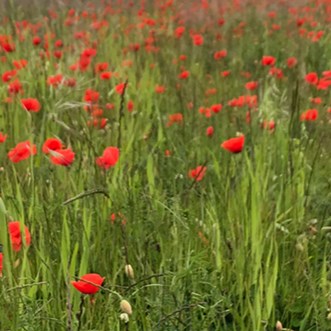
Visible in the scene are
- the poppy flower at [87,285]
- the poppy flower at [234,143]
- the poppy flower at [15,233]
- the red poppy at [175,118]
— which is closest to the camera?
the poppy flower at [87,285]

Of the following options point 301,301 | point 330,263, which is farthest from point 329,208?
point 301,301

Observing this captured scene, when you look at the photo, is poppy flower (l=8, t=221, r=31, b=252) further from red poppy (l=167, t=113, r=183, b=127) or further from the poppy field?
red poppy (l=167, t=113, r=183, b=127)

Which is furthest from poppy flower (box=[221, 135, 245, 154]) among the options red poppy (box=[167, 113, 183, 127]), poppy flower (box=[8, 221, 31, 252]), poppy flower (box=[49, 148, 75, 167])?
red poppy (box=[167, 113, 183, 127])

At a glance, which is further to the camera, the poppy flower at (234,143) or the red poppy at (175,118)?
the red poppy at (175,118)

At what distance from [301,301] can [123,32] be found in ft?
11.8

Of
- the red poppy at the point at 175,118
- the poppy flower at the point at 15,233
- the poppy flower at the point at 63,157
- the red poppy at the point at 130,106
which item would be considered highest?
the poppy flower at the point at 63,157

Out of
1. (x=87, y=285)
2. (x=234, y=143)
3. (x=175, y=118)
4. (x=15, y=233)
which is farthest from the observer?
(x=175, y=118)

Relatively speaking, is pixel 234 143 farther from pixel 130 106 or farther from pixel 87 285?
pixel 130 106

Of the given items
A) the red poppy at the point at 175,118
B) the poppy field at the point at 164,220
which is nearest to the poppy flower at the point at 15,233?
the poppy field at the point at 164,220

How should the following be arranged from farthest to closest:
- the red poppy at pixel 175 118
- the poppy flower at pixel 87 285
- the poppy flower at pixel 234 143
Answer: the red poppy at pixel 175 118
the poppy flower at pixel 234 143
the poppy flower at pixel 87 285

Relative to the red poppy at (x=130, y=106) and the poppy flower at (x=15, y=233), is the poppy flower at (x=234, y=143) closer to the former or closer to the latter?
the poppy flower at (x=15, y=233)

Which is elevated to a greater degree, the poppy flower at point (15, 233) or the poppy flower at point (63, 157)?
the poppy flower at point (63, 157)

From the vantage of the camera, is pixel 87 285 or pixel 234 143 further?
pixel 234 143

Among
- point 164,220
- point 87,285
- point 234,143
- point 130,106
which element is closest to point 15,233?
point 87,285
